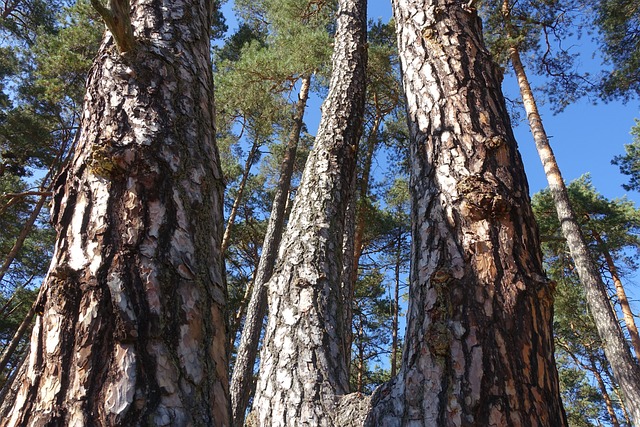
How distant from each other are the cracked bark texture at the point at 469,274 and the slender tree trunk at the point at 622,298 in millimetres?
13307

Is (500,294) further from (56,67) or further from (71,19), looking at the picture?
(71,19)

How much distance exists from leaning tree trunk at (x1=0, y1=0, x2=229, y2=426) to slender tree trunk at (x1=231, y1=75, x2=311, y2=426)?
411 centimetres

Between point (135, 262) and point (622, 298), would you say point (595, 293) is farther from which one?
point (135, 262)

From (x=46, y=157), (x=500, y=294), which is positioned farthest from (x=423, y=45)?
(x=46, y=157)

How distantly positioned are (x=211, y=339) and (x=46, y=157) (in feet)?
39.7

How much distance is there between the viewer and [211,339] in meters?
1.11

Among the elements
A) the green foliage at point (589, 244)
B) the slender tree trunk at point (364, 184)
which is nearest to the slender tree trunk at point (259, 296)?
the slender tree trunk at point (364, 184)

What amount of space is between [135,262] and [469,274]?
1.16 metres

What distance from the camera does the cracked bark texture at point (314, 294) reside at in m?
2.25

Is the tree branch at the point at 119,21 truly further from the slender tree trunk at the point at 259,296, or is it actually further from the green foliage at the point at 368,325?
the green foliage at the point at 368,325

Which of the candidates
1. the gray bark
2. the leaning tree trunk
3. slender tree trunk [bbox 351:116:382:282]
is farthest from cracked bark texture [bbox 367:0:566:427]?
the gray bark

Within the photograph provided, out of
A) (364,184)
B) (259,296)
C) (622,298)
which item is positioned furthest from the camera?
(622,298)

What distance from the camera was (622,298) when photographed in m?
13.5

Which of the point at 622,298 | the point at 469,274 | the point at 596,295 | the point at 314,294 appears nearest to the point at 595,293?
the point at 596,295
